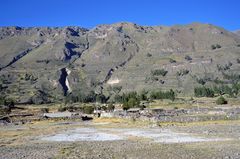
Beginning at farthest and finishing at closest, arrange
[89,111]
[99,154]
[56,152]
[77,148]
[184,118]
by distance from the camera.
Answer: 1. [89,111]
2. [184,118]
3. [77,148]
4. [56,152]
5. [99,154]

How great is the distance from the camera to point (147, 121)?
262 ft

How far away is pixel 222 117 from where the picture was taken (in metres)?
76.3

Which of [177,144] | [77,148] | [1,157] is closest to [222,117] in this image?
[177,144]

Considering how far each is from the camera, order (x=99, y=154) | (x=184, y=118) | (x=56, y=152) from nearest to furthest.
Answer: (x=99, y=154)
(x=56, y=152)
(x=184, y=118)

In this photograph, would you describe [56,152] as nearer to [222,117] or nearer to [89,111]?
[222,117]

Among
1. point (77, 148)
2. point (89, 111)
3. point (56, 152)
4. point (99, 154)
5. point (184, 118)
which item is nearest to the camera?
point (99, 154)

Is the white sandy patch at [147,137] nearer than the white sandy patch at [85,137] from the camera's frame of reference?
Yes

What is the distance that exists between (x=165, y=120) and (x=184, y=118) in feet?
12.4

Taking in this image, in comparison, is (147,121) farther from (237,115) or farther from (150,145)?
(150,145)

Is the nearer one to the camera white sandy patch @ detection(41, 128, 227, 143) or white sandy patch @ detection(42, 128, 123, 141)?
white sandy patch @ detection(41, 128, 227, 143)

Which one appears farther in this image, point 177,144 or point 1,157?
point 177,144

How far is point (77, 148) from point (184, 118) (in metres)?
38.4

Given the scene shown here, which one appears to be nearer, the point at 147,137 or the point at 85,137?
the point at 147,137

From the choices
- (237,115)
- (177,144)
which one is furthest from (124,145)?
(237,115)
